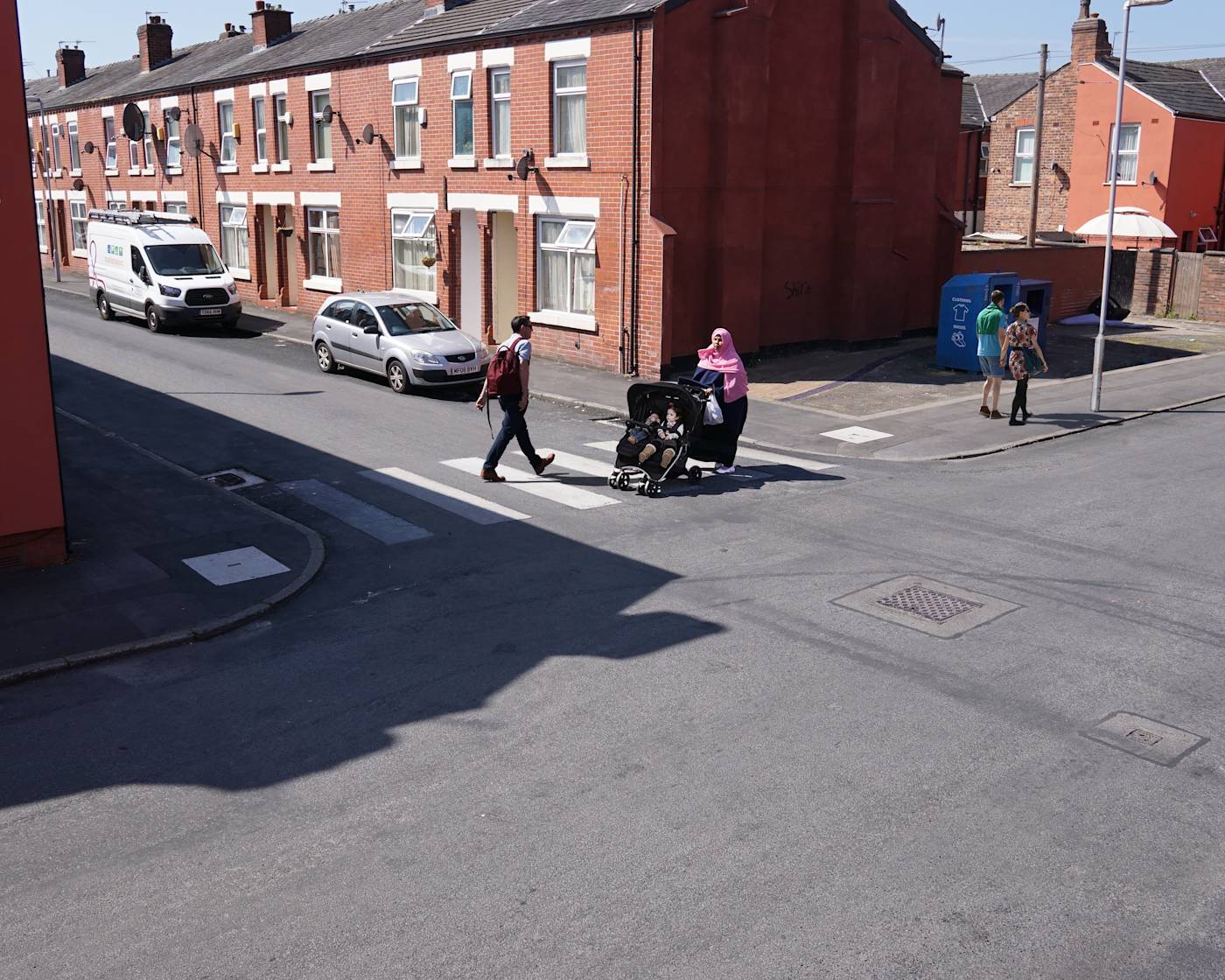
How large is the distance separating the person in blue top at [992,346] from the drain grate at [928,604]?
848 cm

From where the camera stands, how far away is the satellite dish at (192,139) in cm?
3491

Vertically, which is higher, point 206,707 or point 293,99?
point 293,99

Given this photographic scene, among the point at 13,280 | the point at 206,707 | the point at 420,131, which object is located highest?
the point at 420,131

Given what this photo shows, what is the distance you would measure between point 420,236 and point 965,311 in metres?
12.6

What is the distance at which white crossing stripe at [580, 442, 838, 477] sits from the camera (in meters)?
15.7

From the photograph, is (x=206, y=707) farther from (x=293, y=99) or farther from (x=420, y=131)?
(x=293, y=99)

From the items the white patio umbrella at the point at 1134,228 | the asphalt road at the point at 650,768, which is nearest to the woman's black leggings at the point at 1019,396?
the asphalt road at the point at 650,768

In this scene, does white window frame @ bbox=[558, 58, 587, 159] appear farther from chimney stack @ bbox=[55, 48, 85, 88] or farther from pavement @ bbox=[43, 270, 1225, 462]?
chimney stack @ bbox=[55, 48, 85, 88]

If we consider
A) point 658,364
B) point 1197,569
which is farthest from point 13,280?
point 658,364

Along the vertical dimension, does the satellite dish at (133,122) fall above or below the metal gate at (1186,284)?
above

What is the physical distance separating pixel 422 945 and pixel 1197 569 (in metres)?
8.76

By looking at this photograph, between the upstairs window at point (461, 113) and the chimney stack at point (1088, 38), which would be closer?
the upstairs window at point (461, 113)

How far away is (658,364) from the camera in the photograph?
21594mm

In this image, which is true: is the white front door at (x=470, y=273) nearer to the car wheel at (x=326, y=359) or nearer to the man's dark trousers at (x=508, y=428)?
the car wheel at (x=326, y=359)
